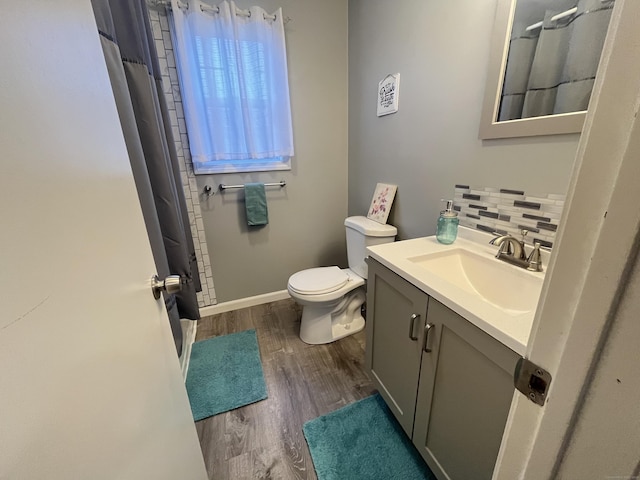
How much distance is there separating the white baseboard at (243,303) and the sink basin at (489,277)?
1.53 metres

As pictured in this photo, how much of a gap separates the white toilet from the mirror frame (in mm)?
756

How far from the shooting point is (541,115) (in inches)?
36.7

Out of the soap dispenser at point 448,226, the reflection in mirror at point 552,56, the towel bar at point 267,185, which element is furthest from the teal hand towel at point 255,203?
the reflection in mirror at point 552,56

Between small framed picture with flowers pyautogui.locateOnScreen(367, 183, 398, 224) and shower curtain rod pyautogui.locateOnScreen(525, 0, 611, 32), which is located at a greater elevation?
shower curtain rod pyautogui.locateOnScreen(525, 0, 611, 32)

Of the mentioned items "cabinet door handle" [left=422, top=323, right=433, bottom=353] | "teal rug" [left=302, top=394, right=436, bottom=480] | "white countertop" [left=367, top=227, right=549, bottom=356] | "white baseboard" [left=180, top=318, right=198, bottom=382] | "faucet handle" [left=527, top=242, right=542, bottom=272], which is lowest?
"teal rug" [left=302, top=394, right=436, bottom=480]

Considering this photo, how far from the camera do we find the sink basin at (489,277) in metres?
0.92

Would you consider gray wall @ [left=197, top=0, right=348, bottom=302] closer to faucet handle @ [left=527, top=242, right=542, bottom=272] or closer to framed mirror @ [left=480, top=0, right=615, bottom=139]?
framed mirror @ [left=480, top=0, right=615, bottom=139]

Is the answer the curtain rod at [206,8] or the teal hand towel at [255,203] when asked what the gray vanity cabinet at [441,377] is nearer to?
the teal hand towel at [255,203]

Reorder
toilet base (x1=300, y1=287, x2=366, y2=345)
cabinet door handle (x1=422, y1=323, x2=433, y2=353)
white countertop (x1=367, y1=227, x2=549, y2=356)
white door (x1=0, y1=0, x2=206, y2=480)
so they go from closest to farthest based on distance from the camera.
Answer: white door (x1=0, y1=0, x2=206, y2=480), white countertop (x1=367, y1=227, x2=549, y2=356), cabinet door handle (x1=422, y1=323, x2=433, y2=353), toilet base (x1=300, y1=287, x2=366, y2=345)

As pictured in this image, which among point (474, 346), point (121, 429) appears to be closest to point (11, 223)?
point (121, 429)

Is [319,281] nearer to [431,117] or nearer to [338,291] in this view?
[338,291]

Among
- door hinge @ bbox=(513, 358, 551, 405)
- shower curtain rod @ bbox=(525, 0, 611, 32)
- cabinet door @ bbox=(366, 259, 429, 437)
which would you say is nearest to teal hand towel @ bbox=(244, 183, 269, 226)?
cabinet door @ bbox=(366, 259, 429, 437)

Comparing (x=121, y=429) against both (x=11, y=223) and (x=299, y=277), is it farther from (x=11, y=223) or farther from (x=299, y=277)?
(x=299, y=277)

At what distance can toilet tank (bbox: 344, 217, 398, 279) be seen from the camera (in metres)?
1.66
